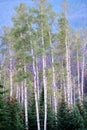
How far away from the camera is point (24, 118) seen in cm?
3347

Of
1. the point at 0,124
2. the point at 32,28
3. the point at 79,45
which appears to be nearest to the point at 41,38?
the point at 32,28

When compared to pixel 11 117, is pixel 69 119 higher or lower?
lower

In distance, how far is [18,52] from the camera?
1316 inches

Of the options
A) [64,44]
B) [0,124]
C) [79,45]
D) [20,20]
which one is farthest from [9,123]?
[79,45]

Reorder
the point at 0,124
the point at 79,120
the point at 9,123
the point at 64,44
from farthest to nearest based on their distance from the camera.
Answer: the point at 64,44 < the point at 79,120 < the point at 9,123 < the point at 0,124

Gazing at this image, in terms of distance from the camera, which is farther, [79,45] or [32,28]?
[79,45]

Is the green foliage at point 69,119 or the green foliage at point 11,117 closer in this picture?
the green foliage at point 11,117

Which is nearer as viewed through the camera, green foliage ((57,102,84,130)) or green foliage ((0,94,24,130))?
green foliage ((0,94,24,130))

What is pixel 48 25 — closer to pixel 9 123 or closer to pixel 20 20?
pixel 20 20

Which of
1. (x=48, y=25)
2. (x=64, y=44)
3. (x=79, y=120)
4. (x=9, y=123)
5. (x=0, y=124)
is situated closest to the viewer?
(x=0, y=124)

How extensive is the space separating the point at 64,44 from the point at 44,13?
909 centimetres

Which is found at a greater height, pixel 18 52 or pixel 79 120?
pixel 18 52

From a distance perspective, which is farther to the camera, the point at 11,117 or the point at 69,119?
the point at 69,119

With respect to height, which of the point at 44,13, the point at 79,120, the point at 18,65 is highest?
the point at 44,13
